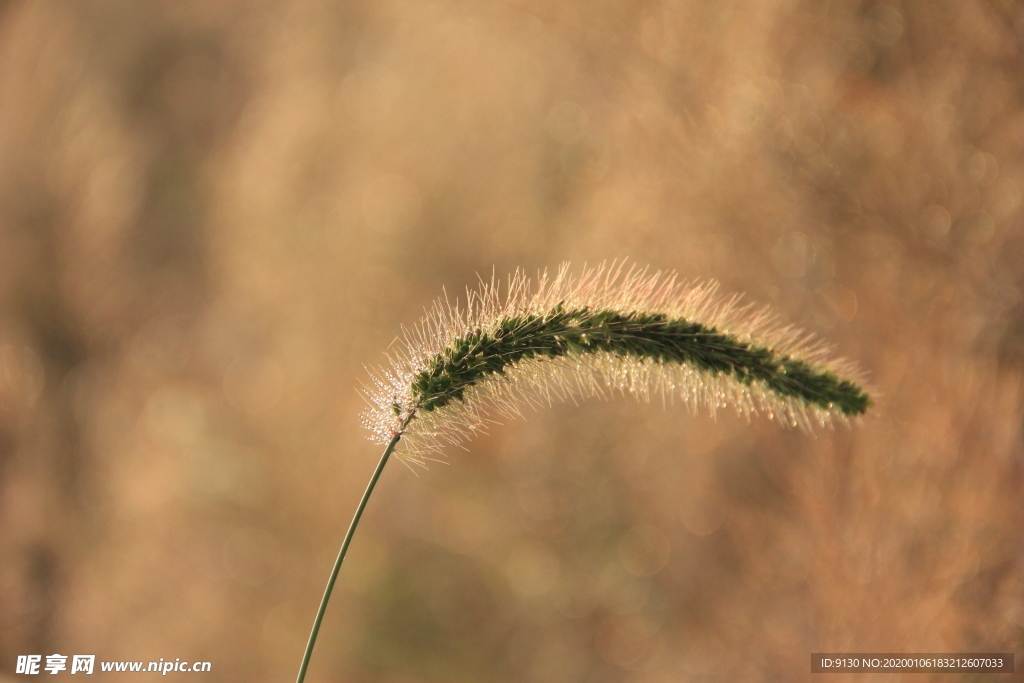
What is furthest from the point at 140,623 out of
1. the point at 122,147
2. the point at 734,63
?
the point at 734,63

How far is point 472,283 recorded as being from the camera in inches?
99.2

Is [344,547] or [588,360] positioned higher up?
[588,360]

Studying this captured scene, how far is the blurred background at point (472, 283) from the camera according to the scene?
4.75 feet

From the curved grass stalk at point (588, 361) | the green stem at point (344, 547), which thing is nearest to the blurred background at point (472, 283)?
the curved grass stalk at point (588, 361)

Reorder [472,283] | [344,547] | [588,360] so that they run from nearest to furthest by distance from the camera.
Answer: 1. [344,547]
2. [588,360]
3. [472,283]

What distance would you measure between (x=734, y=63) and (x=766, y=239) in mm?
459

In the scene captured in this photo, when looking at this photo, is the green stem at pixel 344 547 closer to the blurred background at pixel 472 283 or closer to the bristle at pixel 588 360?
the bristle at pixel 588 360

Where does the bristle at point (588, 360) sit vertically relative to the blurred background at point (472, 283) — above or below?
below

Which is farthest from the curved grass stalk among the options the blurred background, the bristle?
the blurred background

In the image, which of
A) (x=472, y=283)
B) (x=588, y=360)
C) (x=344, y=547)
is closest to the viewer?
(x=344, y=547)

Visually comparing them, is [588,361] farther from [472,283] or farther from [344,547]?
[472,283]

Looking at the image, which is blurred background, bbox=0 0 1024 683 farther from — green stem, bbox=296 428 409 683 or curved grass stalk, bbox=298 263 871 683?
green stem, bbox=296 428 409 683

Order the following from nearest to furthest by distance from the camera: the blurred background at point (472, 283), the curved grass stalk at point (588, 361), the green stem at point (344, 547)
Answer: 1. the green stem at point (344, 547)
2. the curved grass stalk at point (588, 361)
3. the blurred background at point (472, 283)

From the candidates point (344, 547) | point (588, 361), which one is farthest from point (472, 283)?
point (344, 547)
